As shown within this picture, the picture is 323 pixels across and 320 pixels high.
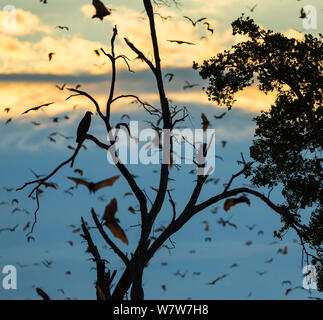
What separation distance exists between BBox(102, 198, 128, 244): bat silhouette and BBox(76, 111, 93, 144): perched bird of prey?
2.32 meters

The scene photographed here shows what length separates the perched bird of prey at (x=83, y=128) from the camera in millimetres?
16375

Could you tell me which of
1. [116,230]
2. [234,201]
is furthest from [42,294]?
[234,201]

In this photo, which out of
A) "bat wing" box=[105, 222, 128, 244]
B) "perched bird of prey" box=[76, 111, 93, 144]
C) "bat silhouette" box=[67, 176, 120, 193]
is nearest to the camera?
"bat silhouette" box=[67, 176, 120, 193]

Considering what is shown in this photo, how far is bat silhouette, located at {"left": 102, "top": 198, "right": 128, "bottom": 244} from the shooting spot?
15141mm

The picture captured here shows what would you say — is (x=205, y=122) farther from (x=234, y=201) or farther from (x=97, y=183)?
(x=97, y=183)

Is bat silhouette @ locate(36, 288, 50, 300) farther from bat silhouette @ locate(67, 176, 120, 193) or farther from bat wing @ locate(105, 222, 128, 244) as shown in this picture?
bat silhouette @ locate(67, 176, 120, 193)

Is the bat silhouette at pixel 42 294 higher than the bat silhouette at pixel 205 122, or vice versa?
the bat silhouette at pixel 205 122

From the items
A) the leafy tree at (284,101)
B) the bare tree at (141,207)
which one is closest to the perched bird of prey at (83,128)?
the bare tree at (141,207)

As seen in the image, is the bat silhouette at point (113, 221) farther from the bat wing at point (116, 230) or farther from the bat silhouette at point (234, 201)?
the bat silhouette at point (234, 201)

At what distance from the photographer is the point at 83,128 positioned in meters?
16.6

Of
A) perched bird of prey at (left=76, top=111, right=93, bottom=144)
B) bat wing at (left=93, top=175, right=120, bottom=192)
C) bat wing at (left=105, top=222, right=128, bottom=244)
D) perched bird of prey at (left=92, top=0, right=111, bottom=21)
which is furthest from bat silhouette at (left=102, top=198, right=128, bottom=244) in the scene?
Answer: perched bird of prey at (left=92, top=0, right=111, bottom=21)

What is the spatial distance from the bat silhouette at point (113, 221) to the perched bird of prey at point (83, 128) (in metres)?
2.32
